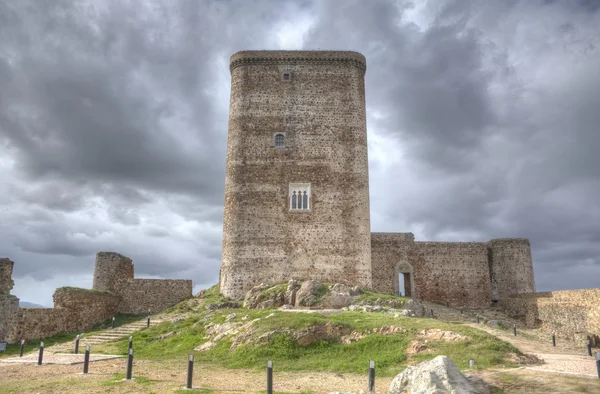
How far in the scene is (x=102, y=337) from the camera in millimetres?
22609

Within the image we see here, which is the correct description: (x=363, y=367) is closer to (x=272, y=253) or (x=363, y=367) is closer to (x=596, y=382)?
(x=596, y=382)

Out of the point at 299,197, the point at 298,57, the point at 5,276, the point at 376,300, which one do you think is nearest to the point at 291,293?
the point at 376,300

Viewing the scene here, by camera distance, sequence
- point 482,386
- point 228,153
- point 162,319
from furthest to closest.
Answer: point 228,153 < point 162,319 < point 482,386

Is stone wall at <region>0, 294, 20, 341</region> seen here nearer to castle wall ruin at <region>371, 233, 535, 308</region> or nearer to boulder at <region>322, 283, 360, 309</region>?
boulder at <region>322, 283, 360, 309</region>

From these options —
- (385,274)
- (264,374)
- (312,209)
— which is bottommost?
(264,374)

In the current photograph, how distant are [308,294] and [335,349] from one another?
8858mm

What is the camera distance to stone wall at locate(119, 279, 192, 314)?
3061cm

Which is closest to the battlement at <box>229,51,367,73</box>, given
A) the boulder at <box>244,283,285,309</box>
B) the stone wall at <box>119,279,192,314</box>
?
the boulder at <box>244,283,285,309</box>

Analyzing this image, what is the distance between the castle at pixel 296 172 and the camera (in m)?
27.4

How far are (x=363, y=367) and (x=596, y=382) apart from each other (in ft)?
18.7

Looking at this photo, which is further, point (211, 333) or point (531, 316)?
point (531, 316)

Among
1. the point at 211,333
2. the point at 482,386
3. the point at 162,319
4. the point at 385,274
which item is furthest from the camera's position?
the point at 385,274

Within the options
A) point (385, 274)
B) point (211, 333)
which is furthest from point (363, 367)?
point (385, 274)

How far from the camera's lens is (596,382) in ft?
31.0
